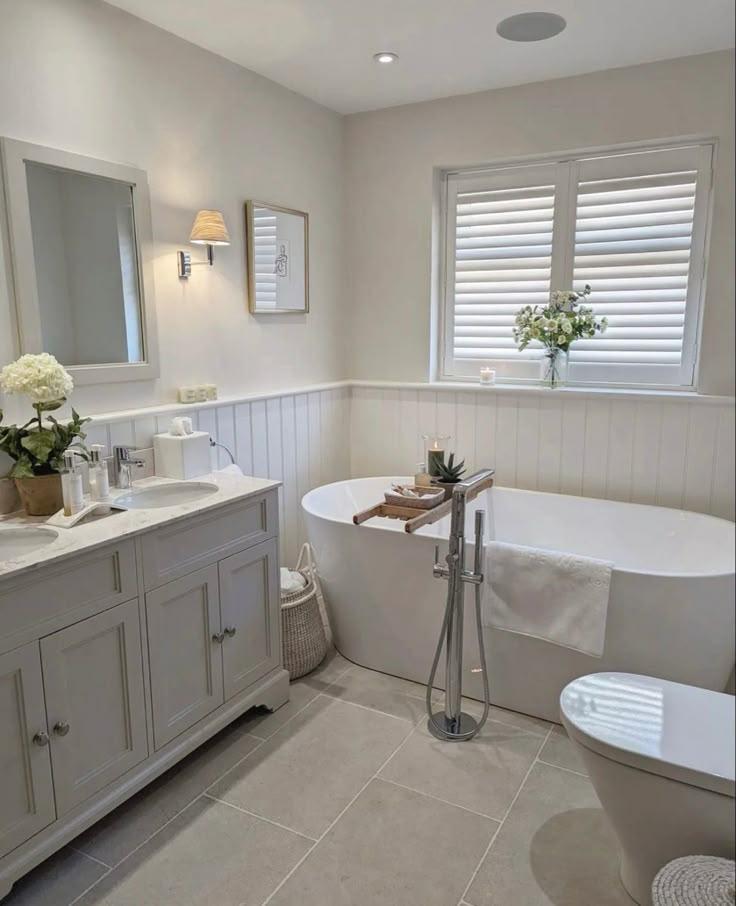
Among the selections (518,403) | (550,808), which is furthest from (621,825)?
(518,403)

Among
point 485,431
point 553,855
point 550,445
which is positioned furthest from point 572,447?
point 553,855

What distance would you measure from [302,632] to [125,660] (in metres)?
0.84

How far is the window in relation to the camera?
148 cm

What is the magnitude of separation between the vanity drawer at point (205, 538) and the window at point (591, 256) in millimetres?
1197

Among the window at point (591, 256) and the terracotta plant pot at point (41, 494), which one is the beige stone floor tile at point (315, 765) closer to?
the terracotta plant pot at point (41, 494)

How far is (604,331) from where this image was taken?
86.5 inches

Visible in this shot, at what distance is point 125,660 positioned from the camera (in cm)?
172

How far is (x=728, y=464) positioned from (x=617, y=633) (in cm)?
113

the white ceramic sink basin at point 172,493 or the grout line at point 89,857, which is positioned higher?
the white ceramic sink basin at point 172,493

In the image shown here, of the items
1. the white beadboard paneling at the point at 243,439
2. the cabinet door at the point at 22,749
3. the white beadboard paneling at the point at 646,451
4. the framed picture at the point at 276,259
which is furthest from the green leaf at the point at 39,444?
the white beadboard paneling at the point at 646,451

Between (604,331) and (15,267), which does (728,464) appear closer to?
(604,331)

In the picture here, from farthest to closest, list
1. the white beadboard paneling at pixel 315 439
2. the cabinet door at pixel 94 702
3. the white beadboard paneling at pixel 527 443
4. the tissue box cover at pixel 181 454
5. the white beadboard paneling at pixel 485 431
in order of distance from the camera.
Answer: the white beadboard paneling at pixel 315 439
the white beadboard paneling at pixel 485 431
the white beadboard paneling at pixel 527 443
the tissue box cover at pixel 181 454
the cabinet door at pixel 94 702

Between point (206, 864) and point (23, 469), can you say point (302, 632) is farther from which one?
point (23, 469)

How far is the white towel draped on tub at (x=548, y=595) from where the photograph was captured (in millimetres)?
1947
